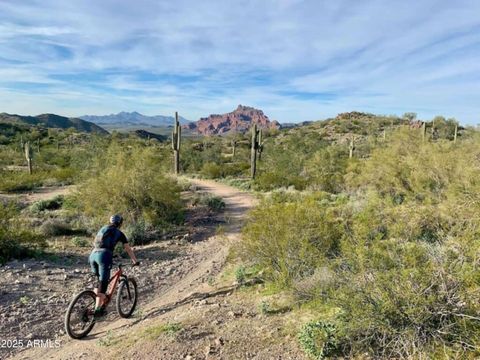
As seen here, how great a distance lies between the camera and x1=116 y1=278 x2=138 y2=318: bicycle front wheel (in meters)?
6.55

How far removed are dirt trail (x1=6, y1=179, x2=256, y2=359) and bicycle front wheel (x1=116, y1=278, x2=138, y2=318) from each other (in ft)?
0.49

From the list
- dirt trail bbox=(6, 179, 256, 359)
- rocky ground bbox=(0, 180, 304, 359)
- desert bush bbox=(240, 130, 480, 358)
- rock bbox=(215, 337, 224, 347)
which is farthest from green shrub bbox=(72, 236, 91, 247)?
rock bbox=(215, 337, 224, 347)

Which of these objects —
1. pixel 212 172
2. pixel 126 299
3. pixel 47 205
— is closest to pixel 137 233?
pixel 126 299

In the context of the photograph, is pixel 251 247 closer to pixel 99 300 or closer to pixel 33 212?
pixel 99 300

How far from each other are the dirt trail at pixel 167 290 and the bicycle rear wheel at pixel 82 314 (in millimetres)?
124

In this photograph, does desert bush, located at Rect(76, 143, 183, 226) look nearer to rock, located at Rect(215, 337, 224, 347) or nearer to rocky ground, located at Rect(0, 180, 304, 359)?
rocky ground, located at Rect(0, 180, 304, 359)

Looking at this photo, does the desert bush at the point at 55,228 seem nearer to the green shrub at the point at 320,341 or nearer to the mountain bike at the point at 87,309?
the mountain bike at the point at 87,309

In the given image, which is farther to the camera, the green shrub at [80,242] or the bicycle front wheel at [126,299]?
the green shrub at [80,242]

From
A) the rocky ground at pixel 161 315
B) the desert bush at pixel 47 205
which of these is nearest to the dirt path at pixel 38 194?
the desert bush at pixel 47 205

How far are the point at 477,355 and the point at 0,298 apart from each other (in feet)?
23.9

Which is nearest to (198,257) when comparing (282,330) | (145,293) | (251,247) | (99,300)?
(145,293)

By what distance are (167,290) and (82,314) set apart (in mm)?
2211

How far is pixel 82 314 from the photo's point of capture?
605cm

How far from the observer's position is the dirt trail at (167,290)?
5.54m
